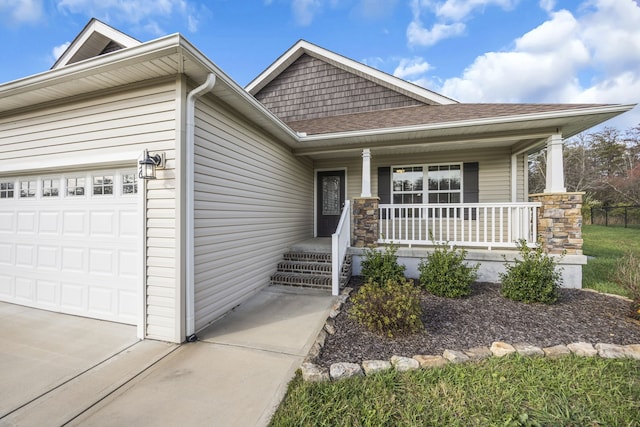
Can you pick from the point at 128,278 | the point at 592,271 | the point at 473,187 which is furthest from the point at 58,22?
the point at 592,271

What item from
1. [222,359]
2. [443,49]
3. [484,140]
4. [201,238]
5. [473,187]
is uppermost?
[443,49]

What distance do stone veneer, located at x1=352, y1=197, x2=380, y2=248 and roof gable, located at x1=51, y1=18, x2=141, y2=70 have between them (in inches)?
187

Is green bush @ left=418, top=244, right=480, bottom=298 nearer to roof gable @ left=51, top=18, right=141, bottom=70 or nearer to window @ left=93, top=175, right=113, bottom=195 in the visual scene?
window @ left=93, top=175, right=113, bottom=195

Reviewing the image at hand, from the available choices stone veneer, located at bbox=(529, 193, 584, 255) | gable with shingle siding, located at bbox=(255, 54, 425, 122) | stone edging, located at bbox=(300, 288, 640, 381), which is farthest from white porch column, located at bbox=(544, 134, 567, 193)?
gable with shingle siding, located at bbox=(255, 54, 425, 122)

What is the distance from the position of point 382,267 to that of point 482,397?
270cm

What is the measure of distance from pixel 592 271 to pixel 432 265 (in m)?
4.03

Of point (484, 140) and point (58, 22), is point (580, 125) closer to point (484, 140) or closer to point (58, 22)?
point (484, 140)

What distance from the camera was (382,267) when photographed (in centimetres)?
470

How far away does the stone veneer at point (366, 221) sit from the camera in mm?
5527

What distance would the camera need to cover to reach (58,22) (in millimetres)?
6625

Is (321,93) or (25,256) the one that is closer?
(25,256)

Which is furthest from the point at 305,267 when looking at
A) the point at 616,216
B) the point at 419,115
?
the point at 616,216

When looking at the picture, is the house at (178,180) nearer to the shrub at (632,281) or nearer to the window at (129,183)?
the window at (129,183)

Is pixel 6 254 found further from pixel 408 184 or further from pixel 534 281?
pixel 534 281
